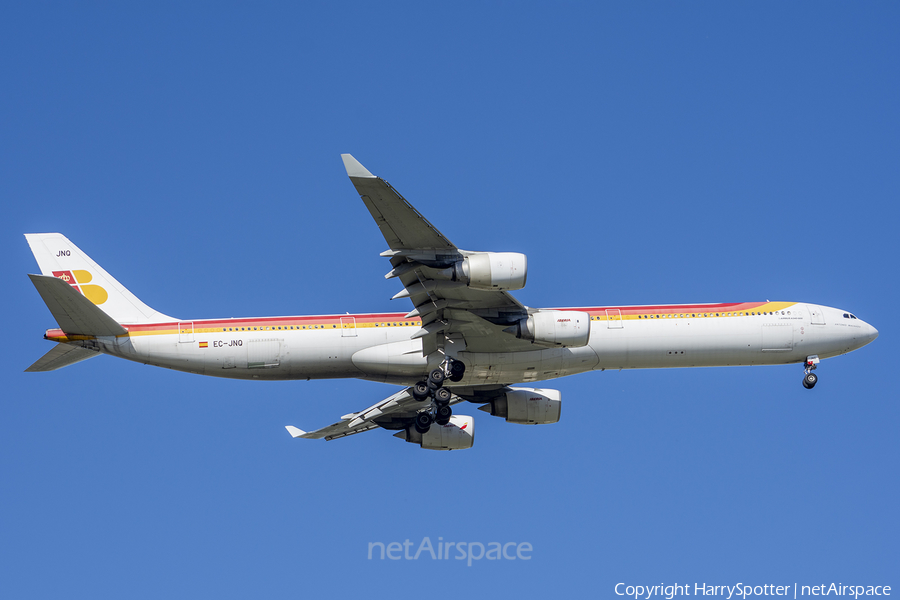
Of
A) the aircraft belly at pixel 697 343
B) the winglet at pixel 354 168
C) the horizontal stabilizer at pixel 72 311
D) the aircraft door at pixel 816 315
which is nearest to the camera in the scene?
the winglet at pixel 354 168

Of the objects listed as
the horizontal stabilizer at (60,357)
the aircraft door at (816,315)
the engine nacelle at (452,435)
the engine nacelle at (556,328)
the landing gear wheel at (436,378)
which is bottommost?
the engine nacelle at (452,435)

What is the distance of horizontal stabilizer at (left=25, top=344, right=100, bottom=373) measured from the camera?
3469 centimetres

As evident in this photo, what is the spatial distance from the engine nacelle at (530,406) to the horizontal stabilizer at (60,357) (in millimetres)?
17064

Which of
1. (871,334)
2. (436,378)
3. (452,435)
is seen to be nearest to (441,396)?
(436,378)

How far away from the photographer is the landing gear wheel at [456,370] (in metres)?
35.3

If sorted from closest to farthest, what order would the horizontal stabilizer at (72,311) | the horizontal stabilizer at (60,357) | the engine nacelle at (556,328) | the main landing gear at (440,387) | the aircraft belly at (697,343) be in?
the horizontal stabilizer at (72,311), the engine nacelle at (556,328), the horizontal stabilizer at (60,357), the main landing gear at (440,387), the aircraft belly at (697,343)

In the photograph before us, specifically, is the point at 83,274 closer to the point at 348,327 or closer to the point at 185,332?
the point at 185,332

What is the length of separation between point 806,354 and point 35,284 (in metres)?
30.2

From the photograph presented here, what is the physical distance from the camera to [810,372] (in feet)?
128

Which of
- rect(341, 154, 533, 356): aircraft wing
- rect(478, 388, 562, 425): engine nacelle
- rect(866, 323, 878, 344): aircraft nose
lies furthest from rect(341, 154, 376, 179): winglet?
rect(866, 323, 878, 344): aircraft nose

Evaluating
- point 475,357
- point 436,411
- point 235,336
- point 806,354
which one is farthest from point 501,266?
point 806,354

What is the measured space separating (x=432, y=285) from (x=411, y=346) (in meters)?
4.35

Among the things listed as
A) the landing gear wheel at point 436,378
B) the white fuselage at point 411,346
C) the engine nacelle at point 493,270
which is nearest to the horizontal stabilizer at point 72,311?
the white fuselage at point 411,346

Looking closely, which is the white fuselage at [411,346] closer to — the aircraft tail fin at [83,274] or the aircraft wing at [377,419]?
the aircraft tail fin at [83,274]
